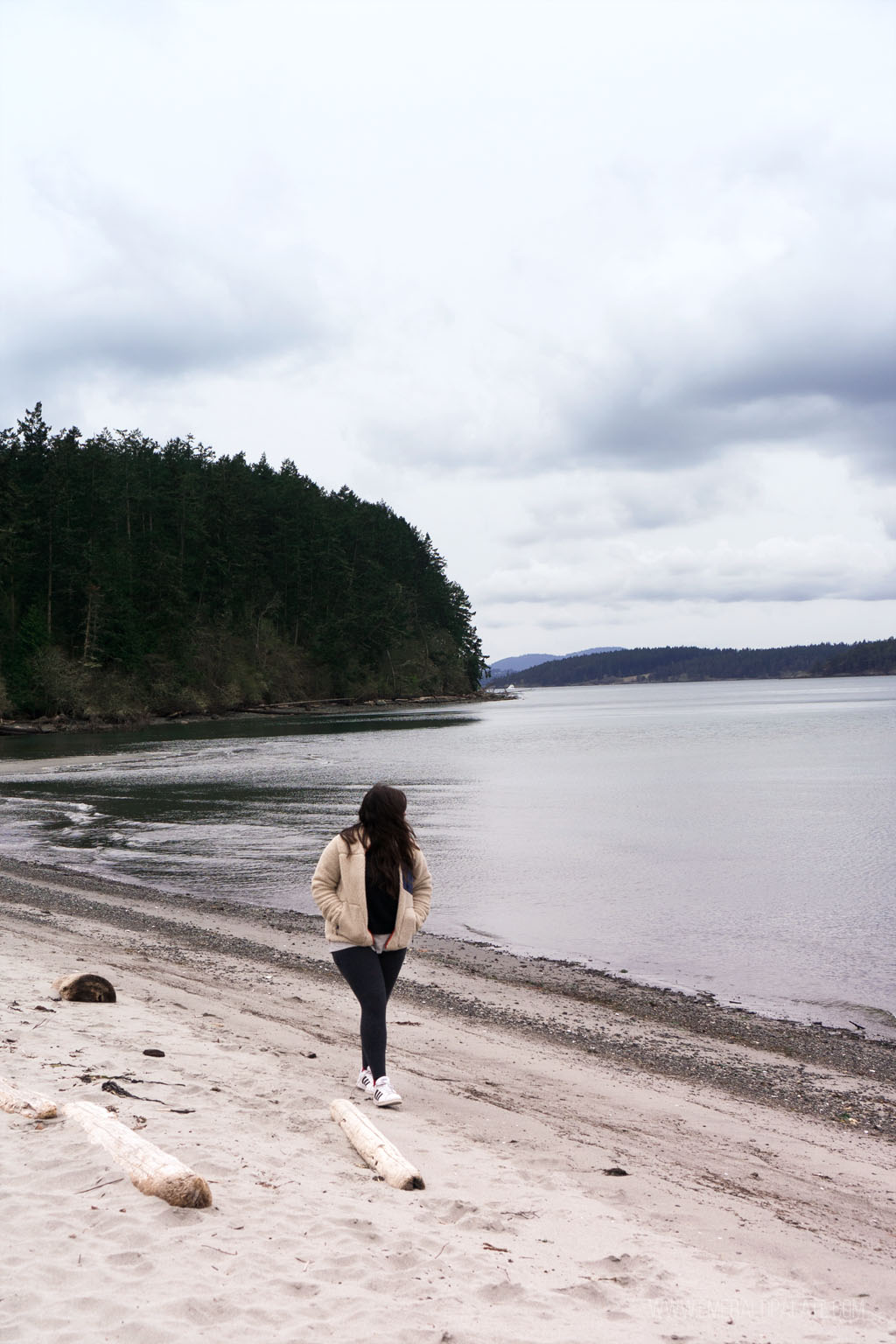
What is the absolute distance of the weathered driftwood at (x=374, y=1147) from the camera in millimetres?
5176

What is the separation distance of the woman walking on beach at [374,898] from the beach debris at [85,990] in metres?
3.47

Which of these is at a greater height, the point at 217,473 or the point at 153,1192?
the point at 217,473

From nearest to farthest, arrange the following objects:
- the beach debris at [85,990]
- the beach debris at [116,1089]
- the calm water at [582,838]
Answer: the beach debris at [116,1089], the beach debris at [85,990], the calm water at [582,838]

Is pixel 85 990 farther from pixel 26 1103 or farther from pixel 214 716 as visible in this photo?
pixel 214 716

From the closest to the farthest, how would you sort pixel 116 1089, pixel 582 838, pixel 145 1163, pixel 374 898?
pixel 145 1163
pixel 116 1089
pixel 374 898
pixel 582 838

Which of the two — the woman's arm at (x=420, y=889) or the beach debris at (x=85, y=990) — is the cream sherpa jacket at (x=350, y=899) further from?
the beach debris at (x=85, y=990)

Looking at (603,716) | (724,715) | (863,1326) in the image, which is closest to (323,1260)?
(863,1326)

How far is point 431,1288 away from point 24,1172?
2.12 metres

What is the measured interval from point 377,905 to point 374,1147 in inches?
57.1

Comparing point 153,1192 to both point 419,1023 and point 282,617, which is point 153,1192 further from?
point 282,617

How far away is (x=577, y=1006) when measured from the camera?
10922mm

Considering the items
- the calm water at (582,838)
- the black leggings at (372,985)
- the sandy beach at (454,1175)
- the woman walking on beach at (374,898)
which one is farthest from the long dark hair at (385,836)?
the calm water at (582,838)

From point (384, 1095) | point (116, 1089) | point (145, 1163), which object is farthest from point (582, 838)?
point (145, 1163)

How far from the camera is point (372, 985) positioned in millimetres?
6539
